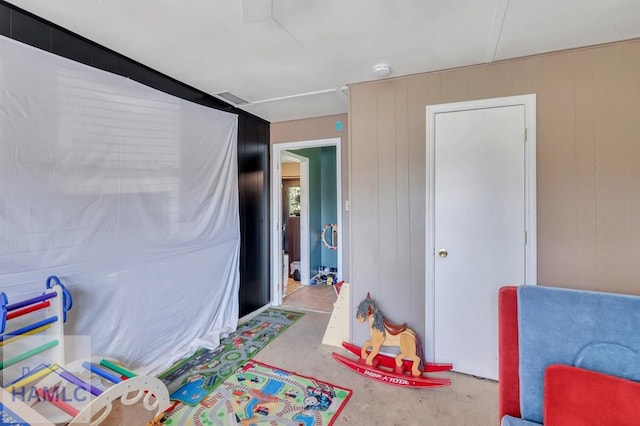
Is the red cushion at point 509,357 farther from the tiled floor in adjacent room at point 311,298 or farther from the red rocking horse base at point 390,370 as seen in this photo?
the tiled floor in adjacent room at point 311,298

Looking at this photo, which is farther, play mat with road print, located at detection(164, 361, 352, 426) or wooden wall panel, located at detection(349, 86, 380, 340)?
wooden wall panel, located at detection(349, 86, 380, 340)

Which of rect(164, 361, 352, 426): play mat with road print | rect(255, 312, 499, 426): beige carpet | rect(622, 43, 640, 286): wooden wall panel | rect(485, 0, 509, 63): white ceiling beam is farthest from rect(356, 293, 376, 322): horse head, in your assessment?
rect(485, 0, 509, 63): white ceiling beam

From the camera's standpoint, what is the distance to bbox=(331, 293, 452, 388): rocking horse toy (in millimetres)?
2170

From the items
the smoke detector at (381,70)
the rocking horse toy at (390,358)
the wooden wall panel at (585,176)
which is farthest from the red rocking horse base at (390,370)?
the smoke detector at (381,70)

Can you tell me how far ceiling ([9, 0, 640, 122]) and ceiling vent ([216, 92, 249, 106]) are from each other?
35 cm

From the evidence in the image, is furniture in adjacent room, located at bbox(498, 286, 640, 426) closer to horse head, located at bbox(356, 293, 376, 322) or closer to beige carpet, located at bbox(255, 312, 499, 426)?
beige carpet, located at bbox(255, 312, 499, 426)

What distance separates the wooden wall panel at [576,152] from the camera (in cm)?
194

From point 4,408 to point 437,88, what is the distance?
312 cm

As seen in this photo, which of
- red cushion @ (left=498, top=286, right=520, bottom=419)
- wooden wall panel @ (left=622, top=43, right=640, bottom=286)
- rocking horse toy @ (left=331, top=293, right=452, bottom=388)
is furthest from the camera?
rocking horse toy @ (left=331, top=293, right=452, bottom=388)

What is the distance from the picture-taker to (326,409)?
1892mm

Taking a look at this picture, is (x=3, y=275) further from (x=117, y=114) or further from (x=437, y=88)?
(x=437, y=88)

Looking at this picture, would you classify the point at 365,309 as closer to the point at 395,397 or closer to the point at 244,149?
the point at 395,397

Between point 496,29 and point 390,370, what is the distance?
7.98 ft

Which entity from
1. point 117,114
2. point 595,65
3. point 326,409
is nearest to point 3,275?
point 117,114
